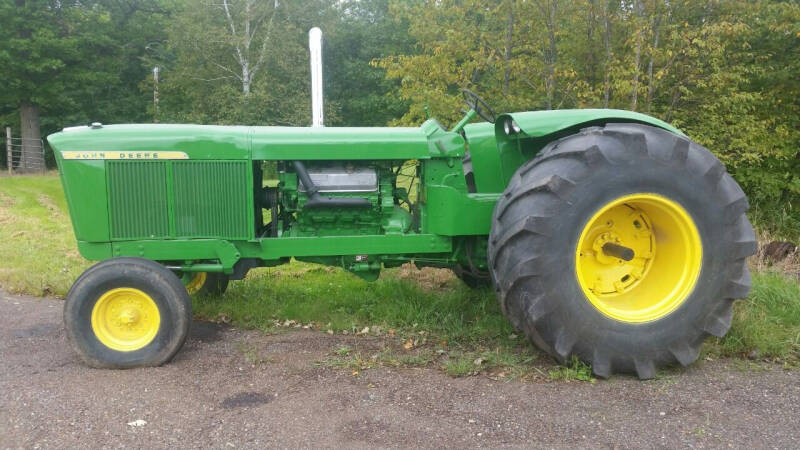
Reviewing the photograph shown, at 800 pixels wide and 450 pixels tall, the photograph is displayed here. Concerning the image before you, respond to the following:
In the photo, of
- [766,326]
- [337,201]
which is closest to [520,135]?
[337,201]

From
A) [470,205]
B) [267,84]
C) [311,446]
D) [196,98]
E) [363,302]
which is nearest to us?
[311,446]

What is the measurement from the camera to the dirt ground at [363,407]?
272 centimetres

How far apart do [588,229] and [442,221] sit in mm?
924

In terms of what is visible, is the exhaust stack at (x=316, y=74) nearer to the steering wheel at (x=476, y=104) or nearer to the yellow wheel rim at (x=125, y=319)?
the steering wheel at (x=476, y=104)

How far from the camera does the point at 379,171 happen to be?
13.5 feet

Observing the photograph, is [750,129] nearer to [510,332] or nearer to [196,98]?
[510,332]

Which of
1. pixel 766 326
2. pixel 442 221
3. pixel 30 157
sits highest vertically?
pixel 442 221

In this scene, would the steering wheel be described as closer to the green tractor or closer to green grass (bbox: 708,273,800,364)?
the green tractor

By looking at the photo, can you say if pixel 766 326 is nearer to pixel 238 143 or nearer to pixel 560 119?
pixel 560 119

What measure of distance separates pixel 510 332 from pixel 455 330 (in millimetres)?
376

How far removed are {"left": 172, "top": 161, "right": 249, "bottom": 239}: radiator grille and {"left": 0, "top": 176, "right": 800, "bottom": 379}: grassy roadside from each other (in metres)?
0.93

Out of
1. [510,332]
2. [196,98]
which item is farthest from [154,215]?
[196,98]

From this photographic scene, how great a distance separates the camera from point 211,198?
3.77 meters

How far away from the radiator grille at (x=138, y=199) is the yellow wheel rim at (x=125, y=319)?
0.41 m
